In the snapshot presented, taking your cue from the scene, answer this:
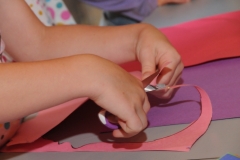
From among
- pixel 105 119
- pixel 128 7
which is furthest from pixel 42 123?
pixel 128 7

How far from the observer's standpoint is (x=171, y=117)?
0.54 metres

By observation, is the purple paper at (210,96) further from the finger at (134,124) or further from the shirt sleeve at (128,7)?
the shirt sleeve at (128,7)

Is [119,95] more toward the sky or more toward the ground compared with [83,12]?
more toward the sky

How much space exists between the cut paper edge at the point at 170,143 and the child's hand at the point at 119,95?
3 cm

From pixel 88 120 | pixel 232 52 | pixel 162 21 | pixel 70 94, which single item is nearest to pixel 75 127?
pixel 88 120

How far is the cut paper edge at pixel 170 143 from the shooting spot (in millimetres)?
476

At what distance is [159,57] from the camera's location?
0.61m

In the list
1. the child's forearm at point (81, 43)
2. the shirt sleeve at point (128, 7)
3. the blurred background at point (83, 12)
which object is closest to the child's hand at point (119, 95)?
the child's forearm at point (81, 43)

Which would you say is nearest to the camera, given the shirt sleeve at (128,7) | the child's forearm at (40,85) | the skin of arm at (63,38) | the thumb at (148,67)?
the child's forearm at (40,85)

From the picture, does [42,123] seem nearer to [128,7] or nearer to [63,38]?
[63,38]

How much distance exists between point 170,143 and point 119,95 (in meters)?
0.10

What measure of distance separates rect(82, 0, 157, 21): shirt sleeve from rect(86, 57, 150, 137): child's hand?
0.70m

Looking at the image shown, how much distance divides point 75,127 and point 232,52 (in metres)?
0.32

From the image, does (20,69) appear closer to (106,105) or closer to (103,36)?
(106,105)
